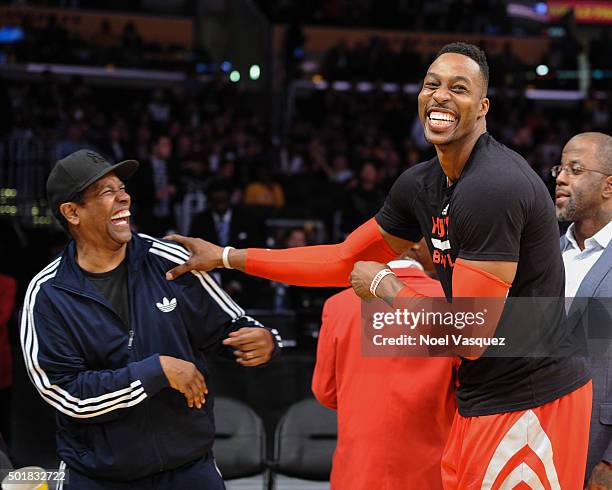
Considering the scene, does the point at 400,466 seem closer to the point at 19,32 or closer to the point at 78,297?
the point at 78,297

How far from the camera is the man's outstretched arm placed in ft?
12.2

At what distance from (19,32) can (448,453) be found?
49.3 feet

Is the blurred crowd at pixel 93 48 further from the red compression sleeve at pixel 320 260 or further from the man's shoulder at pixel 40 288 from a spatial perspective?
the red compression sleeve at pixel 320 260

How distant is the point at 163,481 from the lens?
142 inches

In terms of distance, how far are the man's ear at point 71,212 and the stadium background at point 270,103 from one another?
10.3ft

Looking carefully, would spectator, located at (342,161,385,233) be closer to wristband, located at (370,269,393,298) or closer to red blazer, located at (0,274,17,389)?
Result: red blazer, located at (0,274,17,389)

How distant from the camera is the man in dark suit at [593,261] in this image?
3691 millimetres

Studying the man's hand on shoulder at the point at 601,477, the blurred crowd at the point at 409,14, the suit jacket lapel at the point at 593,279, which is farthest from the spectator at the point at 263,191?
the blurred crowd at the point at 409,14

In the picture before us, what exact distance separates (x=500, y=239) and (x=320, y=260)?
41.8 inches

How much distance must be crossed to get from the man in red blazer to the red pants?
607mm

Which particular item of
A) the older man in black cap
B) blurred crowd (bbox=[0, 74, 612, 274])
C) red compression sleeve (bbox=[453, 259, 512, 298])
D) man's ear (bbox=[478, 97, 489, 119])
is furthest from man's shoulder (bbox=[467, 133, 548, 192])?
blurred crowd (bbox=[0, 74, 612, 274])

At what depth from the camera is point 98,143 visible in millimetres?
11516

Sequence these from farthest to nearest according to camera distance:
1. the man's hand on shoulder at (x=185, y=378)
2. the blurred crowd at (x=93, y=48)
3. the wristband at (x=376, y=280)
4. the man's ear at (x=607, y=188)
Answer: the blurred crowd at (x=93, y=48), the man's ear at (x=607, y=188), the man's hand on shoulder at (x=185, y=378), the wristband at (x=376, y=280)

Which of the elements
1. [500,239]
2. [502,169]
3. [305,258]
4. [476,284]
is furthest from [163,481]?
[502,169]
